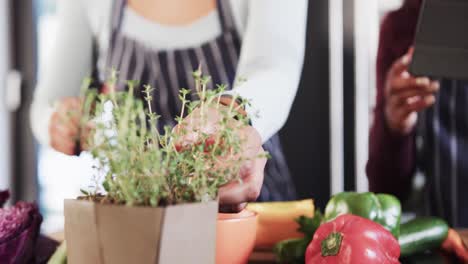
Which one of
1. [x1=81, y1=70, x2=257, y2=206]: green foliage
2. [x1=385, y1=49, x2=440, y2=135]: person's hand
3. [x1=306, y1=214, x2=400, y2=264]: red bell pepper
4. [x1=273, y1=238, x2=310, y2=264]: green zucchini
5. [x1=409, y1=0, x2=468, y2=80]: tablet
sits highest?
[x1=409, y1=0, x2=468, y2=80]: tablet

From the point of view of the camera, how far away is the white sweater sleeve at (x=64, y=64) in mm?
1319

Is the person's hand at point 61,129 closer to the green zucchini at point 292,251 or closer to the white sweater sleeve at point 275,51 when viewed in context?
the white sweater sleeve at point 275,51

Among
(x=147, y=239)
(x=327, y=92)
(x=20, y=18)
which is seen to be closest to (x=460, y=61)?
(x=327, y=92)

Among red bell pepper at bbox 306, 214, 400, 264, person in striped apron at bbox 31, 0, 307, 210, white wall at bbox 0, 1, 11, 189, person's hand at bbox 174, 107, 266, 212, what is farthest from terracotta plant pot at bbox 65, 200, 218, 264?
white wall at bbox 0, 1, 11, 189

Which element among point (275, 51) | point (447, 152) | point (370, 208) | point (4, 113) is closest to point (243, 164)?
point (370, 208)

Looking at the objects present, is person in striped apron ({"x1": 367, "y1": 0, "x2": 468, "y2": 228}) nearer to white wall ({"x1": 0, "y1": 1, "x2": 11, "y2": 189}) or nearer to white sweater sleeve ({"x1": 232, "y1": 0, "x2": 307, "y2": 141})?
white sweater sleeve ({"x1": 232, "y1": 0, "x2": 307, "y2": 141})

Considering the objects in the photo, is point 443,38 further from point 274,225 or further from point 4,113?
point 4,113

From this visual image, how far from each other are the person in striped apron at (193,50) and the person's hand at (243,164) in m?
0.45

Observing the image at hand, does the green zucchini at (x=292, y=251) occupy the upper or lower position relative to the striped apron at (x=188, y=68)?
lower

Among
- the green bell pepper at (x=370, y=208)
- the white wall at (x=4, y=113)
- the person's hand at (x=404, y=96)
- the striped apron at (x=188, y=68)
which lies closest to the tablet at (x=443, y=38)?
the green bell pepper at (x=370, y=208)

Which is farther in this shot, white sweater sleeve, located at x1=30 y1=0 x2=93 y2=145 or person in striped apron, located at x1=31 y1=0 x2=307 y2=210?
white sweater sleeve, located at x1=30 y1=0 x2=93 y2=145

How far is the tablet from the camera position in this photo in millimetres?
740

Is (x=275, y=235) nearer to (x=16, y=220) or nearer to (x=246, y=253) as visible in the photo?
(x=246, y=253)

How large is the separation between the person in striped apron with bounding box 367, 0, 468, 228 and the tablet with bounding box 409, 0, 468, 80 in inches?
13.5
